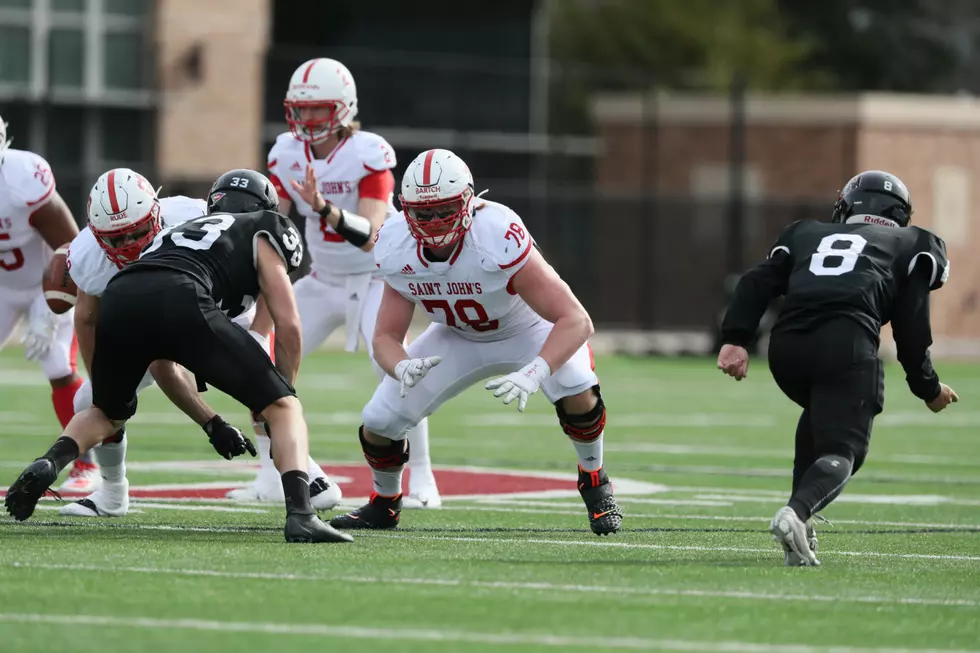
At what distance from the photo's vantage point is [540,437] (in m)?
13.8

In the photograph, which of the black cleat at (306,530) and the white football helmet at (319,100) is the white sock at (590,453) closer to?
the black cleat at (306,530)

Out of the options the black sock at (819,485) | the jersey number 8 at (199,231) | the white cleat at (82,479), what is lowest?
the white cleat at (82,479)

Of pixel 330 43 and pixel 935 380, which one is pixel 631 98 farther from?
pixel 935 380

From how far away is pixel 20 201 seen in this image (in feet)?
30.4

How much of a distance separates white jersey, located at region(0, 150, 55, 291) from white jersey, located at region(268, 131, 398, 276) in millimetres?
1068

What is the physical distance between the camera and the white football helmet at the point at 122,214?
7.59 m

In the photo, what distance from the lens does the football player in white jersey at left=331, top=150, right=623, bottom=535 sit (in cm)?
738

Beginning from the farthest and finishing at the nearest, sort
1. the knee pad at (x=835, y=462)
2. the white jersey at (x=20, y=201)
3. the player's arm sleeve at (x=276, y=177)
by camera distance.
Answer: the player's arm sleeve at (x=276, y=177) < the white jersey at (x=20, y=201) < the knee pad at (x=835, y=462)

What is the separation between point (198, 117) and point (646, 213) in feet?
22.2

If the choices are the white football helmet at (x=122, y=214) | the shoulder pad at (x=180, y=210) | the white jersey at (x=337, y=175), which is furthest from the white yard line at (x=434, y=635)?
the white jersey at (x=337, y=175)

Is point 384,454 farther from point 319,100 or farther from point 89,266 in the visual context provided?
point 319,100

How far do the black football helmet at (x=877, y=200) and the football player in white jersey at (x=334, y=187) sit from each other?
2568 millimetres

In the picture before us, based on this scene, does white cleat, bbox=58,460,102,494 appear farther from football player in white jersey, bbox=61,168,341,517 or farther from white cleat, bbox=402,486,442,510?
white cleat, bbox=402,486,442,510

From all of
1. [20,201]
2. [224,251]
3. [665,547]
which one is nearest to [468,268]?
[224,251]
